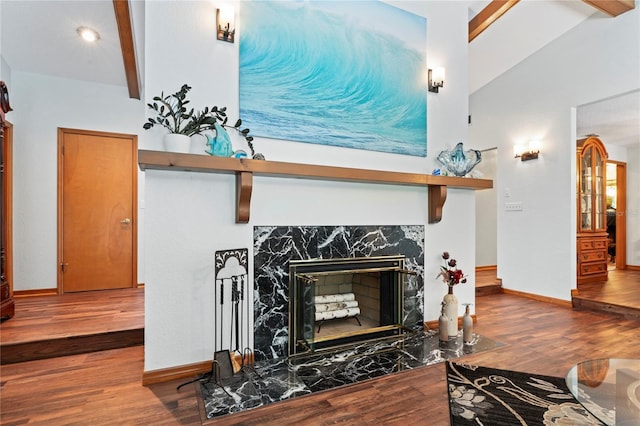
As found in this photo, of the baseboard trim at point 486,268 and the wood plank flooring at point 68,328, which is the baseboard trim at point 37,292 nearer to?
the wood plank flooring at point 68,328

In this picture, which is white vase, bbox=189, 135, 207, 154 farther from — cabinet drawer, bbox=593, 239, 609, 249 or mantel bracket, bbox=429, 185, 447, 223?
cabinet drawer, bbox=593, 239, 609, 249

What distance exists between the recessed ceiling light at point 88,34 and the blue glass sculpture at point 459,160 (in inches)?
155

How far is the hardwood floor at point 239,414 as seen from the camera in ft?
5.90

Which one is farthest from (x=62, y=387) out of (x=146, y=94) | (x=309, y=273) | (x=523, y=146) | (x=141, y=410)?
(x=523, y=146)

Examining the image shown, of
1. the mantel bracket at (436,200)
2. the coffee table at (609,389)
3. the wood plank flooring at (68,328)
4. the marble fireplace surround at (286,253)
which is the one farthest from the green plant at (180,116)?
the coffee table at (609,389)

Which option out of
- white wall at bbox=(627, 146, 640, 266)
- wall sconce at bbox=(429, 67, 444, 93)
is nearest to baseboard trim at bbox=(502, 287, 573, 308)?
wall sconce at bbox=(429, 67, 444, 93)

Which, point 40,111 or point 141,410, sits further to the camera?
point 40,111

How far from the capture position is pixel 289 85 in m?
2.69

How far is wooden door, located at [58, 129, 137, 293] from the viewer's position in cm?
413

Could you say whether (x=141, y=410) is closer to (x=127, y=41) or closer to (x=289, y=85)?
(x=289, y=85)

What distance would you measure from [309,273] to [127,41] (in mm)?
3152

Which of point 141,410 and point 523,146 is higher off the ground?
point 523,146

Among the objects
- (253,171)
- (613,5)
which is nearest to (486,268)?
(613,5)

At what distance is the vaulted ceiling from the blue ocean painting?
140 centimetres
